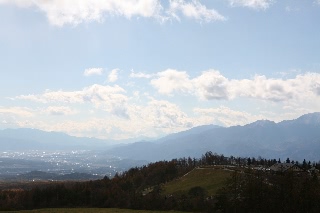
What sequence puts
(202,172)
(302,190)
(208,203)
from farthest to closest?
(202,172)
(208,203)
(302,190)

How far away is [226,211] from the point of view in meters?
86.8

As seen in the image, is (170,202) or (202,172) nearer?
(170,202)

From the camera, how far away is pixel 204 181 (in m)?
170

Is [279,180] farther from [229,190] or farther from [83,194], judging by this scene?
[83,194]

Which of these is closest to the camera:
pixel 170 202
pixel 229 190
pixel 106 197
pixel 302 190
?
pixel 302 190

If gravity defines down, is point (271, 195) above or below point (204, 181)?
below

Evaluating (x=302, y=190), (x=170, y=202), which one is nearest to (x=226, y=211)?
(x=302, y=190)

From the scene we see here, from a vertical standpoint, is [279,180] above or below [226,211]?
above

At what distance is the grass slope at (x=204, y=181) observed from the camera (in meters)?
156

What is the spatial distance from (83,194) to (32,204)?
63.0 feet

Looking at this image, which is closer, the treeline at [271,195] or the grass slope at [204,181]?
the treeline at [271,195]

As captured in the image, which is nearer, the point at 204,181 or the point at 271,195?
the point at 271,195

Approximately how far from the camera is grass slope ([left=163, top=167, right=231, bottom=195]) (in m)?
156

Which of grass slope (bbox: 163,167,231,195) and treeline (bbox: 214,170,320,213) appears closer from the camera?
treeline (bbox: 214,170,320,213)
